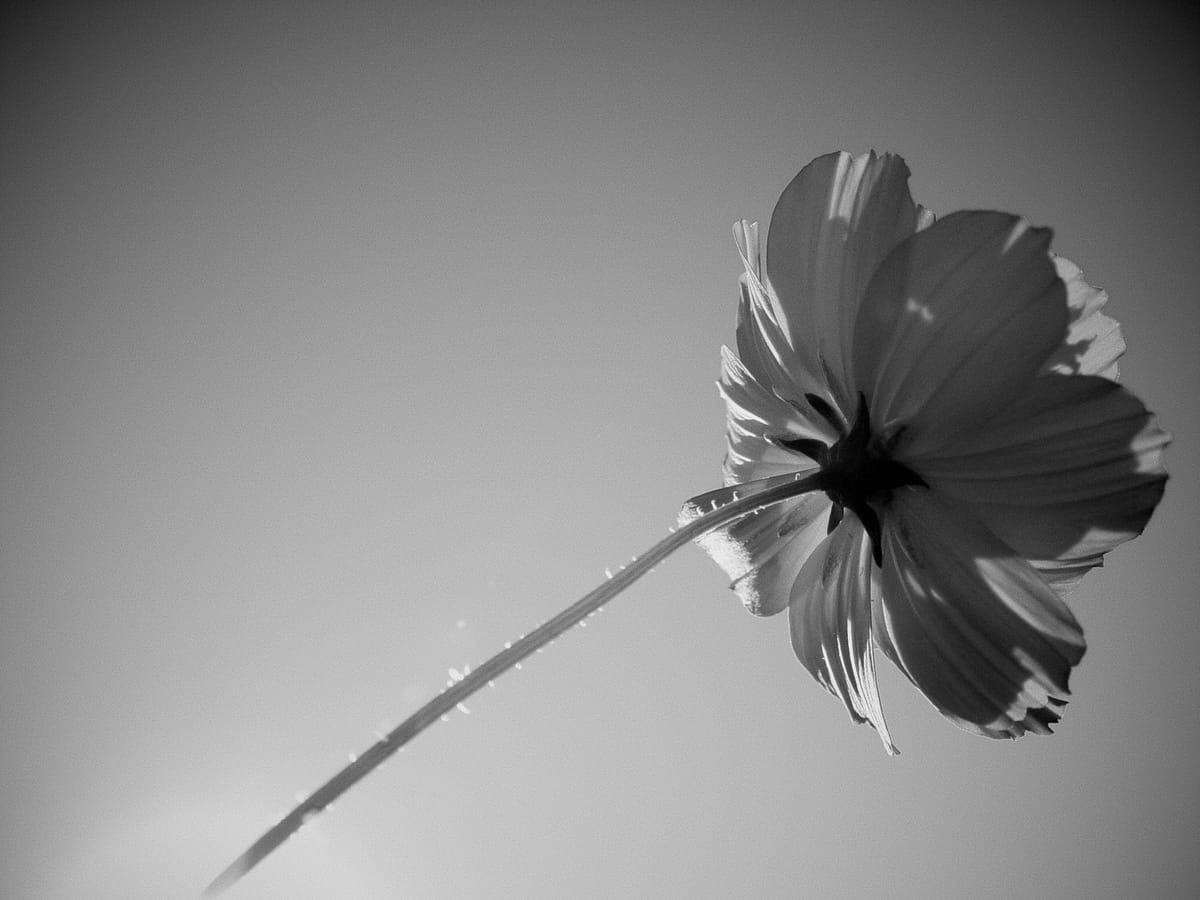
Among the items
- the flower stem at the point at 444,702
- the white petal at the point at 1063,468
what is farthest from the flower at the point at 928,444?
the flower stem at the point at 444,702

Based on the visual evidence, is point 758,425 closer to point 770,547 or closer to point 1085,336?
point 770,547

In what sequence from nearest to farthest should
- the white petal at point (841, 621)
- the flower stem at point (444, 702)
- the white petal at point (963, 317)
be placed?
the flower stem at point (444, 702) < the white petal at point (963, 317) < the white petal at point (841, 621)

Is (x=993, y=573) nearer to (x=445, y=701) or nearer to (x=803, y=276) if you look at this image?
(x=803, y=276)

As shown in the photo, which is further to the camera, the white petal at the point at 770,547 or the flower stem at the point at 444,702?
the white petal at the point at 770,547

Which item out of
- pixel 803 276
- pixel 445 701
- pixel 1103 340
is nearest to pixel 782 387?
pixel 803 276

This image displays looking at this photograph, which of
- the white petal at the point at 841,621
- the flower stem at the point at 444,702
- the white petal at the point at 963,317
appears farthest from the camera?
the white petal at the point at 841,621

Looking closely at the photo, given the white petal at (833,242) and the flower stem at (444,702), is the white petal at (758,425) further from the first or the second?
the flower stem at (444,702)

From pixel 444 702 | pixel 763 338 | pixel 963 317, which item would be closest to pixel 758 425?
pixel 763 338
